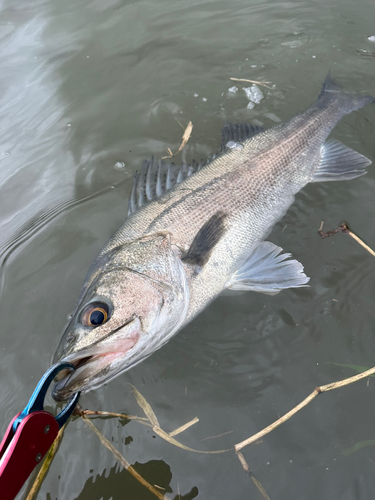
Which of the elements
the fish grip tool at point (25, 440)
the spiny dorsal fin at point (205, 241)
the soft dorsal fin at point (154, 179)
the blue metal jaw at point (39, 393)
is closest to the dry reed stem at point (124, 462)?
the fish grip tool at point (25, 440)

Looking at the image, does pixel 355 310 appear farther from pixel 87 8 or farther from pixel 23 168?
pixel 87 8

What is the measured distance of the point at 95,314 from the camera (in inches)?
81.8

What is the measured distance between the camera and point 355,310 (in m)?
2.90

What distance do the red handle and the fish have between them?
0.54 feet

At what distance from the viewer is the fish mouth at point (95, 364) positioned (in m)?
1.84

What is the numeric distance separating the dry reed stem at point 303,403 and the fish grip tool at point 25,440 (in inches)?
50.4

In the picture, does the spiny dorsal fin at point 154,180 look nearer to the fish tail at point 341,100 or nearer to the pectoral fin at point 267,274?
the pectoral fin at point 267,274

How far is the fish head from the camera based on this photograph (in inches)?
75.9

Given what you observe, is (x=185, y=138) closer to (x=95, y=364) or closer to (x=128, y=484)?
(x=95, y=364)

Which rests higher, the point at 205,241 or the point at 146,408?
the point at 205,241

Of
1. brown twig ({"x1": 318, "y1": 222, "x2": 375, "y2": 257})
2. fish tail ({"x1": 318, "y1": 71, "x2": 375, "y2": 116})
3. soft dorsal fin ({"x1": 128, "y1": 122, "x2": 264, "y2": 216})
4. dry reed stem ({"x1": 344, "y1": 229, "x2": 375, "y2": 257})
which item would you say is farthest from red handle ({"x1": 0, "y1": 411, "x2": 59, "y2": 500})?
fish tail ({"x1": 318, "y1": 71, "x2": 375, "y2": 116})

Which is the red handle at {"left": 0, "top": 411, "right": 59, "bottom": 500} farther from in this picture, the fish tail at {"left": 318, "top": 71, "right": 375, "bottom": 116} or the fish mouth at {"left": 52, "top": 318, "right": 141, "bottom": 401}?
the fish tail at {"left": 318, "top": 71, "right": 375, "bottom": 116}

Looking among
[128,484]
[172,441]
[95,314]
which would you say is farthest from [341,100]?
[128,484]

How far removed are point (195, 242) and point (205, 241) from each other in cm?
8
